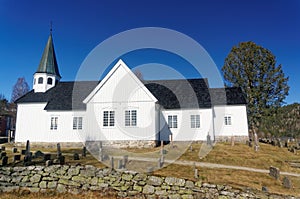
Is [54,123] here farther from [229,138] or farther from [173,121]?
[229,138]

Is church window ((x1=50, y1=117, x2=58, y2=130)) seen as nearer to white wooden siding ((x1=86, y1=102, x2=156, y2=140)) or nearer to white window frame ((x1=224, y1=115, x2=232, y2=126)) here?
white wooden siding ((x1=86, y1=102, x2=156, y2=140))

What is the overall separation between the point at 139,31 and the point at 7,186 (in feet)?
46.0

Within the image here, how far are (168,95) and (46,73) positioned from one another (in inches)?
→ 680

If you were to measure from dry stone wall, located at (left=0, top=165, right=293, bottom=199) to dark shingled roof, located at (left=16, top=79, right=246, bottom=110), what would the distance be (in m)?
16.0

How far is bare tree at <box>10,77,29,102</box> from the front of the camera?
53531 mm

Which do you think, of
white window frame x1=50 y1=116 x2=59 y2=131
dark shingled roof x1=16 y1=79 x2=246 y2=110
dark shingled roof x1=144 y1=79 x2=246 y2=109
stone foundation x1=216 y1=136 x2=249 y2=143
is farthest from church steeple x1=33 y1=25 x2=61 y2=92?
stone foundation x1=216 y1=136 x2=249 y2=143

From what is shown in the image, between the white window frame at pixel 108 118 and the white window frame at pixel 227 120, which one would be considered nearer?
the white window frame at pixel 108 118

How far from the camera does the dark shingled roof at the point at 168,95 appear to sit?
1027 inches

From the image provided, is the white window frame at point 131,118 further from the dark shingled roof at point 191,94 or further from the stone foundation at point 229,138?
the stone foundation at point 229,138

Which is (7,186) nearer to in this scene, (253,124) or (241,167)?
(241,167)

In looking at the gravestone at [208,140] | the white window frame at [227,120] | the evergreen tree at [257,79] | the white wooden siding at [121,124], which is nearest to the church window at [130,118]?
the white wooden siding at [121,124]

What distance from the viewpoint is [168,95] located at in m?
28.3

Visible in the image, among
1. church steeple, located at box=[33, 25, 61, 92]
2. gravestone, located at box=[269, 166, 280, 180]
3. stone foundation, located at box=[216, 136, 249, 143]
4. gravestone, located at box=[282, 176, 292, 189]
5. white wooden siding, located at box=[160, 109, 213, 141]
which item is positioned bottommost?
gravestone, located at box=[282, 176, 292, 189]

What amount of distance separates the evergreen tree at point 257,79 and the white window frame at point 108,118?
26086mm
